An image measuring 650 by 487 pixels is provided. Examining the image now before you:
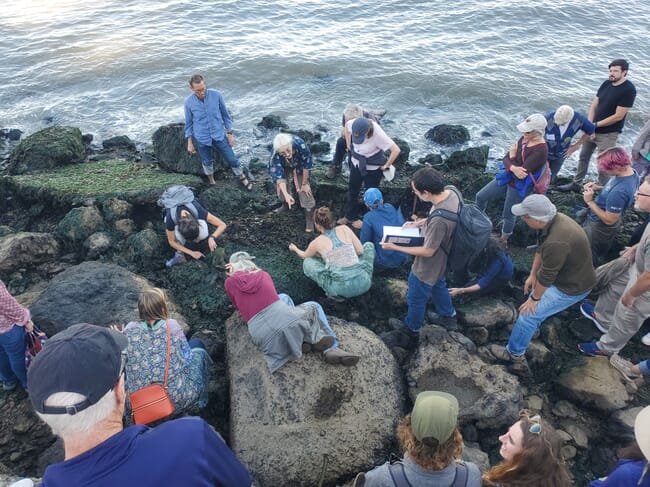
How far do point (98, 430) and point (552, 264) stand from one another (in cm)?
404

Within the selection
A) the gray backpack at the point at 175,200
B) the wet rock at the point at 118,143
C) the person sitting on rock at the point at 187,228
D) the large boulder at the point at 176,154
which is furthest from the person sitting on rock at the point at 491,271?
the wet rock at the point at 118,143

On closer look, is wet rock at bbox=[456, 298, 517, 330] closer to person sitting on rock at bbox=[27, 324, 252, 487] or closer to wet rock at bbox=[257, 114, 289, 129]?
person sitting on rock at bbox=[27, 324, 252, 487]

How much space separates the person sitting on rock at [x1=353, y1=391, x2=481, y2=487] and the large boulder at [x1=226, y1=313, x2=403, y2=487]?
4.05ft

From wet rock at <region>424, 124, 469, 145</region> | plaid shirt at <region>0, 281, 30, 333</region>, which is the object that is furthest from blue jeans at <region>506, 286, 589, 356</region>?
wet rock at <region>424, 124, 469, 145</region>

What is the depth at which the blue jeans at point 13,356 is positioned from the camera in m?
4.35

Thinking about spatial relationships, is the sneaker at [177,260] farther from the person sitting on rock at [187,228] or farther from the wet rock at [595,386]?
the wet rock at [595,386]

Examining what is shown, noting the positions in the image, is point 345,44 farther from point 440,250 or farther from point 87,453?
point 87,453

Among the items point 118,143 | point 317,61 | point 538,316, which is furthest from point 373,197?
point 317,61

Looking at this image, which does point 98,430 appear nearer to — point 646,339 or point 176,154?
point 646,339

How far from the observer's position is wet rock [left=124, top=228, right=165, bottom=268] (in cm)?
655

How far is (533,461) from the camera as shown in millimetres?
2668

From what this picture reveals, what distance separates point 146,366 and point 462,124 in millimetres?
11979

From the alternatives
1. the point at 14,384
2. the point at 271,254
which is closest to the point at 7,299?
the point at 14,384

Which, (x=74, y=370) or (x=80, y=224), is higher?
(x=74, y=370)
